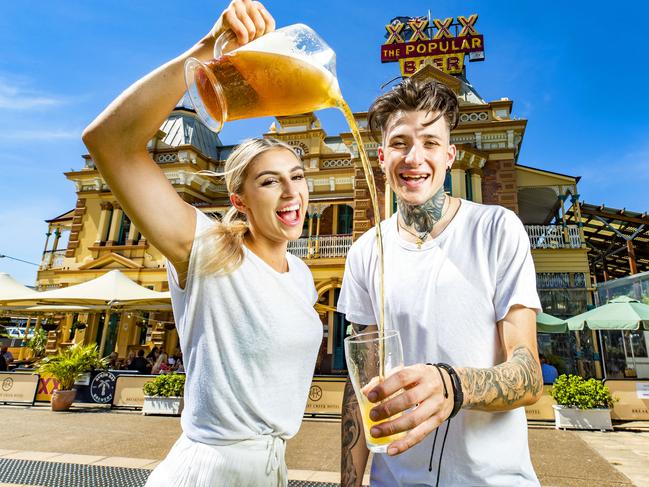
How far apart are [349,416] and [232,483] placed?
1.87ft

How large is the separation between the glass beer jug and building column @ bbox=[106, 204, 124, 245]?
20.1 m

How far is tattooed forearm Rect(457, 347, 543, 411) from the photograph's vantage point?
96 cm

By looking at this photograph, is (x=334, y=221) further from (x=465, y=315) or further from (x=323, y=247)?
(x=465, y=315)

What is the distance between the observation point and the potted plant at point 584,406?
7784mm

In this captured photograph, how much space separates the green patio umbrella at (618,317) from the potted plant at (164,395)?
9.95m

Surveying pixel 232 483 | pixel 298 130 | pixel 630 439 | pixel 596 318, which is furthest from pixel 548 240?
pixel 232 483

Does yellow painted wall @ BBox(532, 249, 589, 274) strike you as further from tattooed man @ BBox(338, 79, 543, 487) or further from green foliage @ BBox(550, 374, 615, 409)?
tattooed man @ BBox(338, 79, 543, 487)

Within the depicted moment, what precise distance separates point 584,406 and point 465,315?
27.5 feet

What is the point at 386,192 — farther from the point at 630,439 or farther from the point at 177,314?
the point at 177,314

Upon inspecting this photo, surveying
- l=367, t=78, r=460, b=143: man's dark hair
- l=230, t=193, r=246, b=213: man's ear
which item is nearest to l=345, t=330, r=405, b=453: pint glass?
l=230, t=193, r=246, b=213: man's ear

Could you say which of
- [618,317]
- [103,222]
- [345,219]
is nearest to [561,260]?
[618,317]

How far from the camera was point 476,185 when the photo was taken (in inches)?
592

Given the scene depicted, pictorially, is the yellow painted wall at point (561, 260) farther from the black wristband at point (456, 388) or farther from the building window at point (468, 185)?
the black wristband at point (456, 388)

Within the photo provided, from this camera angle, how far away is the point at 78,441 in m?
6.05
